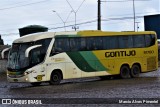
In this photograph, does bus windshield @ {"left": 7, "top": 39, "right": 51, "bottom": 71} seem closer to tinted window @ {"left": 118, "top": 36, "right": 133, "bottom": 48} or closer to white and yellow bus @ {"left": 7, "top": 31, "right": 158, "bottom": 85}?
white and yellow bus @ {"left": 7, "top": 31, "right": 158, "bottom": 85}

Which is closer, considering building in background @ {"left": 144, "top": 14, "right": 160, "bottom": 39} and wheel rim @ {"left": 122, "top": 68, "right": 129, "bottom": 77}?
wheel rim @ {"left": 122, "top": 68, "right": 129, "bottom": 77}

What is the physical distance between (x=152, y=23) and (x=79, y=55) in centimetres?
3070

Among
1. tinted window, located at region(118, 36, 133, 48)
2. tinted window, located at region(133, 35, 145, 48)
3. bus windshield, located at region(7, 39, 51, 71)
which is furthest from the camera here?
tinted window, located at region(133, 35, 145, 48)

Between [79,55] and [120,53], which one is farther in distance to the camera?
[120,53]

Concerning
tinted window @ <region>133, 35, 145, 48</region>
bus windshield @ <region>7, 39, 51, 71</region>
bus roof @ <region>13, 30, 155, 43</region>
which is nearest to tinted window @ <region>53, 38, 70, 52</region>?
bus roof @ <region>13, 30, 155, 43</region>

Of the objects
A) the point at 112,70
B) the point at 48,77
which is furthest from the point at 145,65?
the point at 48,77

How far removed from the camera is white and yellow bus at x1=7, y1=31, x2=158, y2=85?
87.2 ft

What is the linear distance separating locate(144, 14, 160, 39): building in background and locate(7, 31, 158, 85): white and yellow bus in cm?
2509

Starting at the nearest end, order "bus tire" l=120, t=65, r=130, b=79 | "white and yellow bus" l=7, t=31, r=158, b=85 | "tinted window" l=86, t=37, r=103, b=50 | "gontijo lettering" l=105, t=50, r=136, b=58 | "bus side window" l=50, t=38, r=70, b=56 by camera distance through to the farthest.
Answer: "white and yellow bus" l=7, t=31, r=158, b=85, "bus side window" l=50, t=38, r=70, b=56, "tinted window" l=86, t=37, r=103, b=50, "gontijo lettering" l=105, t=50, r=136, b=58, "bus tire" l=120, t=65, r=130, b=79

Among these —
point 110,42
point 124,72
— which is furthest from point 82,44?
point 124,72

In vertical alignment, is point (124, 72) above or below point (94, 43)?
below

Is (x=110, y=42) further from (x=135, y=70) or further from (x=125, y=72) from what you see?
(x=135, y=70)

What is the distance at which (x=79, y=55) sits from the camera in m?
28.8

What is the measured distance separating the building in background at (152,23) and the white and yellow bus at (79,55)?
25087mm
